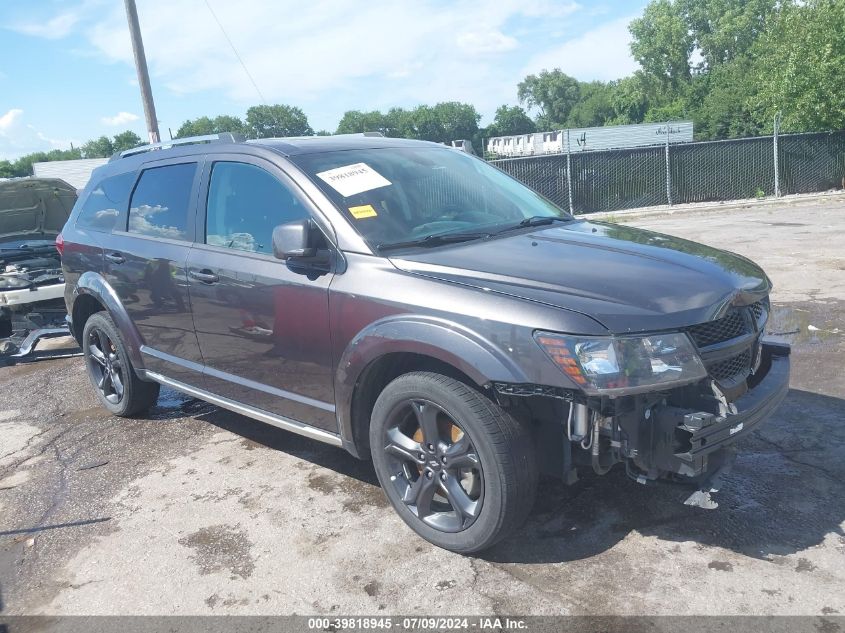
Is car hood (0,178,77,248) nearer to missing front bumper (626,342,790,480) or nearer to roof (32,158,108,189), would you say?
missing front bumper (626,342,790,480)

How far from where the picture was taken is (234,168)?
419 cm

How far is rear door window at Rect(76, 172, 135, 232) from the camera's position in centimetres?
519

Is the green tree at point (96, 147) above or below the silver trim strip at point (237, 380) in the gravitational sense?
above

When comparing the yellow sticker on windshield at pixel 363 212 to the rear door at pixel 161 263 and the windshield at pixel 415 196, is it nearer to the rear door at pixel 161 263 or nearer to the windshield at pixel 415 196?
the windshield at pixel 415 196

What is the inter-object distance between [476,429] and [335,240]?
120 cm

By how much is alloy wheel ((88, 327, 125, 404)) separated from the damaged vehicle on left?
1.91 metres

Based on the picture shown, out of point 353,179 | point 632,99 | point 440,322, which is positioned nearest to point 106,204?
point 353,179

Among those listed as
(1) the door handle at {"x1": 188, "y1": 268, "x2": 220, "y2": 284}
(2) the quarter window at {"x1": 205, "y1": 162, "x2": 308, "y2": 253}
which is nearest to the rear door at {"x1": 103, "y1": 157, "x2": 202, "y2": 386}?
(1) the door handle at {"x1": 188, "y1": 268, "x2": 220, "y2": 284}

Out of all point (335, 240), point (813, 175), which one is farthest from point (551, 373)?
point (813, 175)

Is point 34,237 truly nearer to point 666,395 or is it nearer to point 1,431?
point 1,431

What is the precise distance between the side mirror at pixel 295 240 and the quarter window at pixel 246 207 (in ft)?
0.88

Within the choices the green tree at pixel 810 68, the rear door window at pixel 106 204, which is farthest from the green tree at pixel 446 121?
the rear door window at pixel 106 204

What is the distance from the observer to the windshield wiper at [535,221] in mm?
3981

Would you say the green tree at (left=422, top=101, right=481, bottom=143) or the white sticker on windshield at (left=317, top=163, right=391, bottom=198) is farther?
the green tree at (left=422, top=101, right=481, bottom=143)
